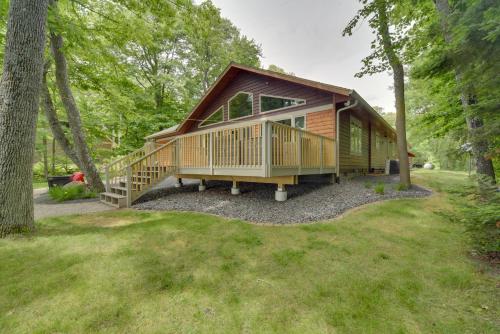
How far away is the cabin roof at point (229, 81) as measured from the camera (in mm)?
6684

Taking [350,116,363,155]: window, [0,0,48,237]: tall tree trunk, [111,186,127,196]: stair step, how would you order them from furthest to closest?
[350,116,363,155]: window → [111,186,127,196]: stair step → [0,0,48,237]: tall tree trunk

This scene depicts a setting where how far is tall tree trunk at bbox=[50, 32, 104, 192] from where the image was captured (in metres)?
7.00

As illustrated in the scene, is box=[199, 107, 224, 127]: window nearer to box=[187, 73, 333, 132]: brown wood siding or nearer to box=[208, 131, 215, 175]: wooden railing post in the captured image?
box=[187, 73, 333, 132]: brown wood siding

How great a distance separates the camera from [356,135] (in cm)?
980

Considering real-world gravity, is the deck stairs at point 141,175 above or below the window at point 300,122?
below

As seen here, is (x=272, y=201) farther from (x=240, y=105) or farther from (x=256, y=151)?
(x=240, y=105)

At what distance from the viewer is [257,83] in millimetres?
9328

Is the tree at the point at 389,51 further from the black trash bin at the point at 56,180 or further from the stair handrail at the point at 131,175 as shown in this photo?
the black trash bin at the point at 56,180

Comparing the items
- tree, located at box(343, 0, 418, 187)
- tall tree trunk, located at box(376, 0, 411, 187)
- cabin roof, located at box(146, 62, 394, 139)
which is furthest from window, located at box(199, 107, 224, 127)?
tall tree trunk, located at box(376, 0, 411, 187)

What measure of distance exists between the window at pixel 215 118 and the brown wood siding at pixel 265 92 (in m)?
0.20

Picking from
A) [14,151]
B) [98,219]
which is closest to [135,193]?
[98,219]

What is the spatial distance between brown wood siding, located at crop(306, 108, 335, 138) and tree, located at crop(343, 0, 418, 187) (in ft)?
6.75

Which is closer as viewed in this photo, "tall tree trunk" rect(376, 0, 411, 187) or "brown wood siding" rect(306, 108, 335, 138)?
"tall tree trunk" rect(376, 0, 411, 187)

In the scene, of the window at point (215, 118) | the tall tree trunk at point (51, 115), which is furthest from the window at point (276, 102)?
the tall tree trunk at point (51, 115)
